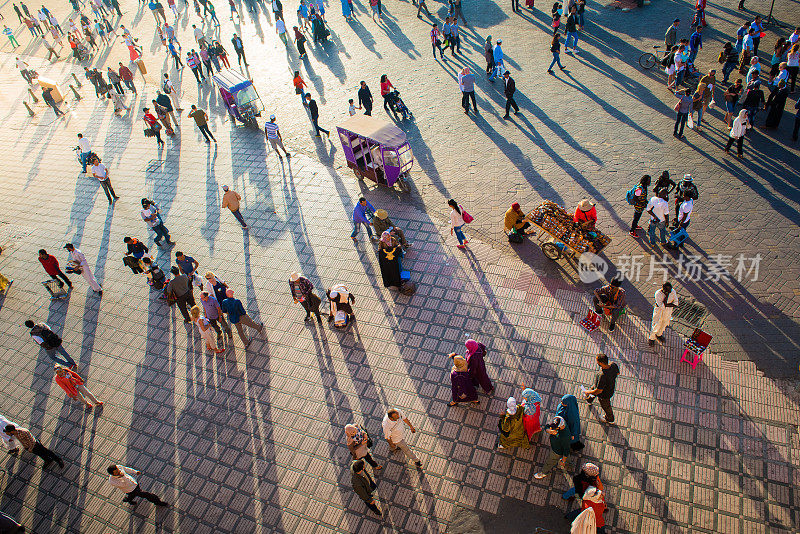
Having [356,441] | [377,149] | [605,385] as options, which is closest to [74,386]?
[356,441]

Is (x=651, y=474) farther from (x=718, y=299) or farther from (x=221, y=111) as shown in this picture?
(x=221, y=111)

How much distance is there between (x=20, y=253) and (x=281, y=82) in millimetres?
11016

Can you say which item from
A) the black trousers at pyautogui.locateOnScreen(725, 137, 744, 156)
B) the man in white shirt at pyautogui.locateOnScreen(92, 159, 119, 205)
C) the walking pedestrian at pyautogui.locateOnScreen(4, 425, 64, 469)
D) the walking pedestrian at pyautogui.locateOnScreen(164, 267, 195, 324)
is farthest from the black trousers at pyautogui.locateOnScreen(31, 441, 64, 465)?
the black trousers at pyautogui.locateOnScreen(725, 137, 744, 156)

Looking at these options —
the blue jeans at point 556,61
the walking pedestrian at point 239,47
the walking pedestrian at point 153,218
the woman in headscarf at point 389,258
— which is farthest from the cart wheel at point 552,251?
the walking pedestrian at point 239,47

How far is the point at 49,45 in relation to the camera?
93.5 feet

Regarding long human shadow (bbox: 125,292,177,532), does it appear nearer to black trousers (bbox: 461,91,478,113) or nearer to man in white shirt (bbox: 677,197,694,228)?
black trousers (bbox: 461,91,478,113)

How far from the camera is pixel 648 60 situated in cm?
1662

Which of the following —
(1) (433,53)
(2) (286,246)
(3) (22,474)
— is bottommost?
(3) (22,474)

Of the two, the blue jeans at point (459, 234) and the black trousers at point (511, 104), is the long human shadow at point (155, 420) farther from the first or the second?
the black trousers at point (511, 104)

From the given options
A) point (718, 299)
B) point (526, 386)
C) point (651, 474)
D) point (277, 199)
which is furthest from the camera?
point (277, 199)

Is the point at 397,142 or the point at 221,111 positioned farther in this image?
the point at 221,111

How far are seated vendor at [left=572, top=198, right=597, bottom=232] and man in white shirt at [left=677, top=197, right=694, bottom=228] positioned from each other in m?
1.77

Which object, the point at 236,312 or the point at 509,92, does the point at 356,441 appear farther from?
the point at 509,92

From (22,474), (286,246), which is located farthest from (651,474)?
(22,474)
